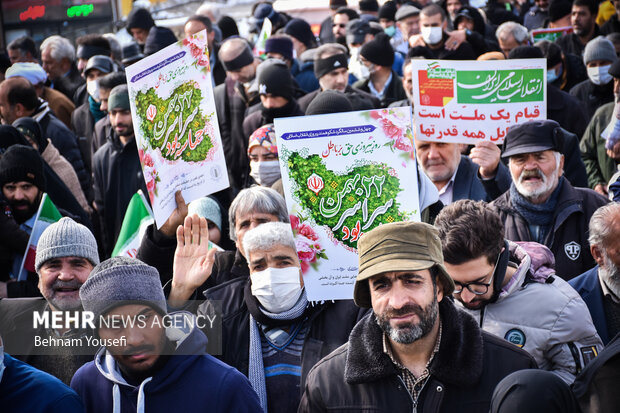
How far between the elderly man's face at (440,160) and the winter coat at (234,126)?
2.40 m

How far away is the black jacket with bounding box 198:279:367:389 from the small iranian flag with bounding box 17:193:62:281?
64.5 inches

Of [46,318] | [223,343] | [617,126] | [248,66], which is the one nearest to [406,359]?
[223,343]

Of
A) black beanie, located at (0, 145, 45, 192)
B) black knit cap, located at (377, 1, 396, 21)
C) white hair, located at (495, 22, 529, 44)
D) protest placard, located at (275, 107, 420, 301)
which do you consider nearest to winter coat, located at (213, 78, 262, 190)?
black beanie, located at (0, 145, 45, 192)

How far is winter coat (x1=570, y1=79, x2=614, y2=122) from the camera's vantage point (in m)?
8.88

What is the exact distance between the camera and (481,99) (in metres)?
6.14

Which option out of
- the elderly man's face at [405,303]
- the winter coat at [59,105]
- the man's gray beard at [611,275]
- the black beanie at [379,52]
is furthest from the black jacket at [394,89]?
the elderly man's face at [405,303]

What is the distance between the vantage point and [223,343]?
4.34 metres

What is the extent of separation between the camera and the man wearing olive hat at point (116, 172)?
7.32m

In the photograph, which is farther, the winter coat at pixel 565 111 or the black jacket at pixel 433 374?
Answer: the winter coat at pixel 565 111

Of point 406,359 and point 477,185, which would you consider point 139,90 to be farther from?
point 477,185

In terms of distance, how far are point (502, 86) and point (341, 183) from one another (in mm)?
2115

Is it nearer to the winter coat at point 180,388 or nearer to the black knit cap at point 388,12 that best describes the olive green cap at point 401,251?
the winter coat at point 180,388

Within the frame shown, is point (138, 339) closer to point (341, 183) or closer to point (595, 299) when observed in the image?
point (341, 183)

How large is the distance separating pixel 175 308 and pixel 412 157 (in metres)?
1.40
